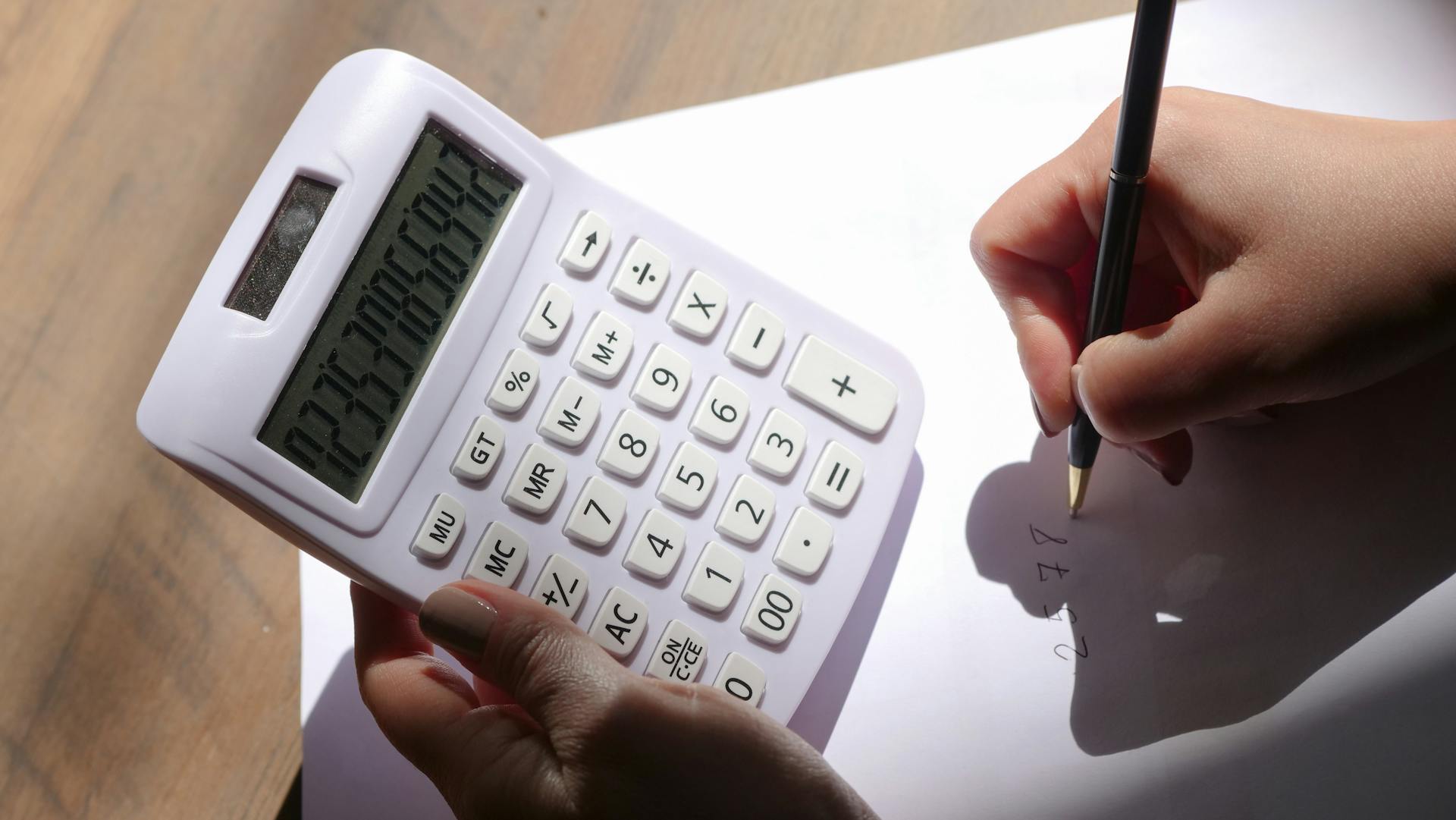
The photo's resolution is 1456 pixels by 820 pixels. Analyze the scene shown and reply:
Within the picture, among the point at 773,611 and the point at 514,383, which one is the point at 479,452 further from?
the point at 773,611

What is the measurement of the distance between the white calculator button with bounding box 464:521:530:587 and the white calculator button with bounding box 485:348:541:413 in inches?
1.9

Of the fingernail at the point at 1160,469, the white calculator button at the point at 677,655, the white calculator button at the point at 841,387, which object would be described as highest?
the fingernail at the point at 1160,469

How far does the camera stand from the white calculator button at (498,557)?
41 centimetres

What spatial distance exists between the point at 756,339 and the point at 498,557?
5.7 inches

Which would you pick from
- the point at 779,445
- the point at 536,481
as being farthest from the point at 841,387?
the point at 536,481

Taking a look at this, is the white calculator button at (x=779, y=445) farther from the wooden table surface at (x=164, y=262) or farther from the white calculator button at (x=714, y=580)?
the wooden table surface at (x=164, y=262)

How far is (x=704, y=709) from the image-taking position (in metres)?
0.38

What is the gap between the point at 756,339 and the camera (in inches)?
17.8

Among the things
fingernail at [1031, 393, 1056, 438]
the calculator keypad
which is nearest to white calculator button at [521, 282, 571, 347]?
the calculator keypad

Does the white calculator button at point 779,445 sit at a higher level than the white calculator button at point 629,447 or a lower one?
higher

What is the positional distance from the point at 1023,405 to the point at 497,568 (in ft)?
0.86

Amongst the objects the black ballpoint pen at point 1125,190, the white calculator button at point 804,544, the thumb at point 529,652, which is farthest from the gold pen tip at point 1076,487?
the thumb at point 529,652

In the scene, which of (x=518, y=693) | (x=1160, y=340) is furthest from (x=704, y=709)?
(x=1160, y=340)

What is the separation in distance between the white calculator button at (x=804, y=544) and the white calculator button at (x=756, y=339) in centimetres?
7
